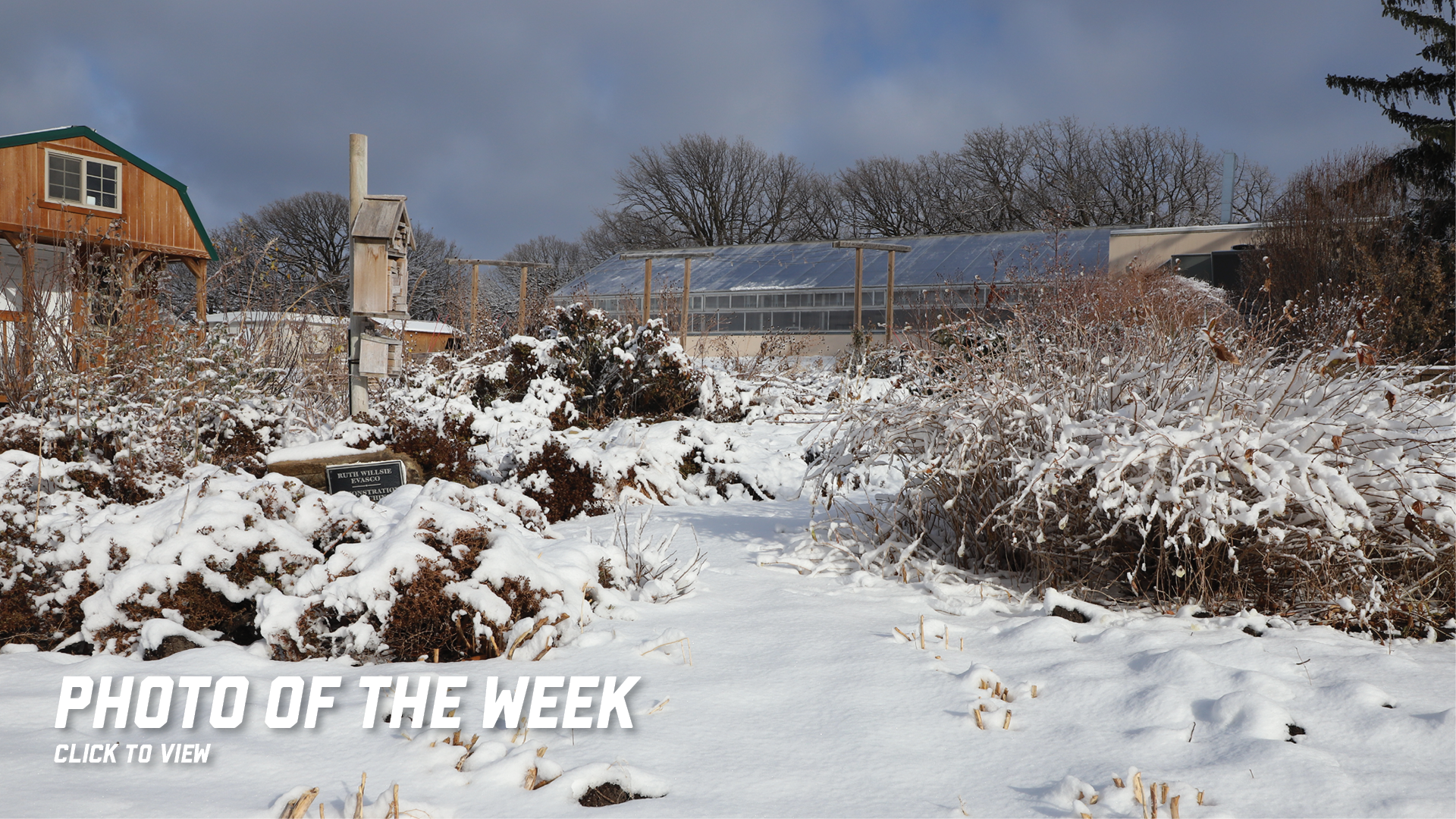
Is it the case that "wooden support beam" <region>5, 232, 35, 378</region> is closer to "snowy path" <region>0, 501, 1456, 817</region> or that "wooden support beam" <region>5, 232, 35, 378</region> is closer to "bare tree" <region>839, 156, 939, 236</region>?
"snowy path" <region>0, 501, 1456, 817</region>

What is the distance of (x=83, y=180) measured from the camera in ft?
55.3

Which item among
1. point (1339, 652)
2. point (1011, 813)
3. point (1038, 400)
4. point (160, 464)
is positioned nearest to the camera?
point (1011, 813)

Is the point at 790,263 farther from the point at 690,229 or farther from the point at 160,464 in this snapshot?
the point at 160,464

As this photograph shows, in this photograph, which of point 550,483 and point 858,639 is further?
point 550,483

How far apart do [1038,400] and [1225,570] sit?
3.15 feet

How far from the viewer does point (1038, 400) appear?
389 cm

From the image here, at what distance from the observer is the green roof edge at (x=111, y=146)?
1570cm

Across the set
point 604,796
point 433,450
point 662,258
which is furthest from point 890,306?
point 662,258

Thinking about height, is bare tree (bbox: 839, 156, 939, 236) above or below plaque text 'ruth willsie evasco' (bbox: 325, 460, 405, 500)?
above

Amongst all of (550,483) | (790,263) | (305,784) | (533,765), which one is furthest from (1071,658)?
(790,263)

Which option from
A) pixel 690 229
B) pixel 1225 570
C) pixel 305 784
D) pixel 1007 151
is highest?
pixel 1007 151

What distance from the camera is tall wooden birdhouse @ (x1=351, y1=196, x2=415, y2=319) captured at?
20.1 feet

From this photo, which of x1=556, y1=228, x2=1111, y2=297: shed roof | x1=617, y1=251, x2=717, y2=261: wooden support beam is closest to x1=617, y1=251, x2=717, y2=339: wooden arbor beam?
x1=617, y1=251, x2=717, y2=261: wooden support beam

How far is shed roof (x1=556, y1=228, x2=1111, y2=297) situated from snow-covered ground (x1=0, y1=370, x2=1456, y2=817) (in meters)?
21.3
